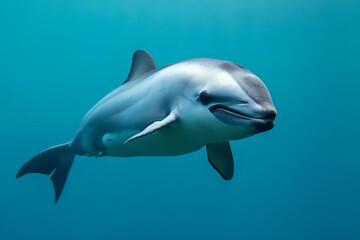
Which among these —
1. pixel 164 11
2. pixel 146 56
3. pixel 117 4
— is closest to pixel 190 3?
pixel 164 11

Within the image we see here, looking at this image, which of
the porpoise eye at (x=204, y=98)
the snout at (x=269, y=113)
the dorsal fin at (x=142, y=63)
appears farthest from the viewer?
the dorsal fin at (x=142, y=63)

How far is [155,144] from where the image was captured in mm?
3564

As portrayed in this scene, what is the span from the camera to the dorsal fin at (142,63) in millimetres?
4617

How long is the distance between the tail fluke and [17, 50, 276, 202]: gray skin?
245 mm

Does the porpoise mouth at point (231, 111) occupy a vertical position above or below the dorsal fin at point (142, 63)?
below

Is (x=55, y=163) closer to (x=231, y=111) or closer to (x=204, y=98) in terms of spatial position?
(x=204, y=98)

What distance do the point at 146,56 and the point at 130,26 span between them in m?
22.6

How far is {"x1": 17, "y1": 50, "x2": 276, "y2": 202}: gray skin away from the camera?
2.37 meters

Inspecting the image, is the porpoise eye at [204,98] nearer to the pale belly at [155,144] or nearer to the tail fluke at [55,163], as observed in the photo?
the pale belly at [155,144]

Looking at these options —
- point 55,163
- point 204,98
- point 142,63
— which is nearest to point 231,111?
point 204,98

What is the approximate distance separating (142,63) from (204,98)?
7.41ft

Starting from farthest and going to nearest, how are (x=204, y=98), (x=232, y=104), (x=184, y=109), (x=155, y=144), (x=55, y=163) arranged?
(x=55, y=163) < (x=155, y=144) < (x=184, y=109) < (x=204, y=98) < (x=232, y=104)

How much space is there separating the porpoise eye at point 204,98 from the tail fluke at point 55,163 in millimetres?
3532

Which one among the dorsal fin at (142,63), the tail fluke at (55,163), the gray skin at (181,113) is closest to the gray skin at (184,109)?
the gray skin at (181,113)
